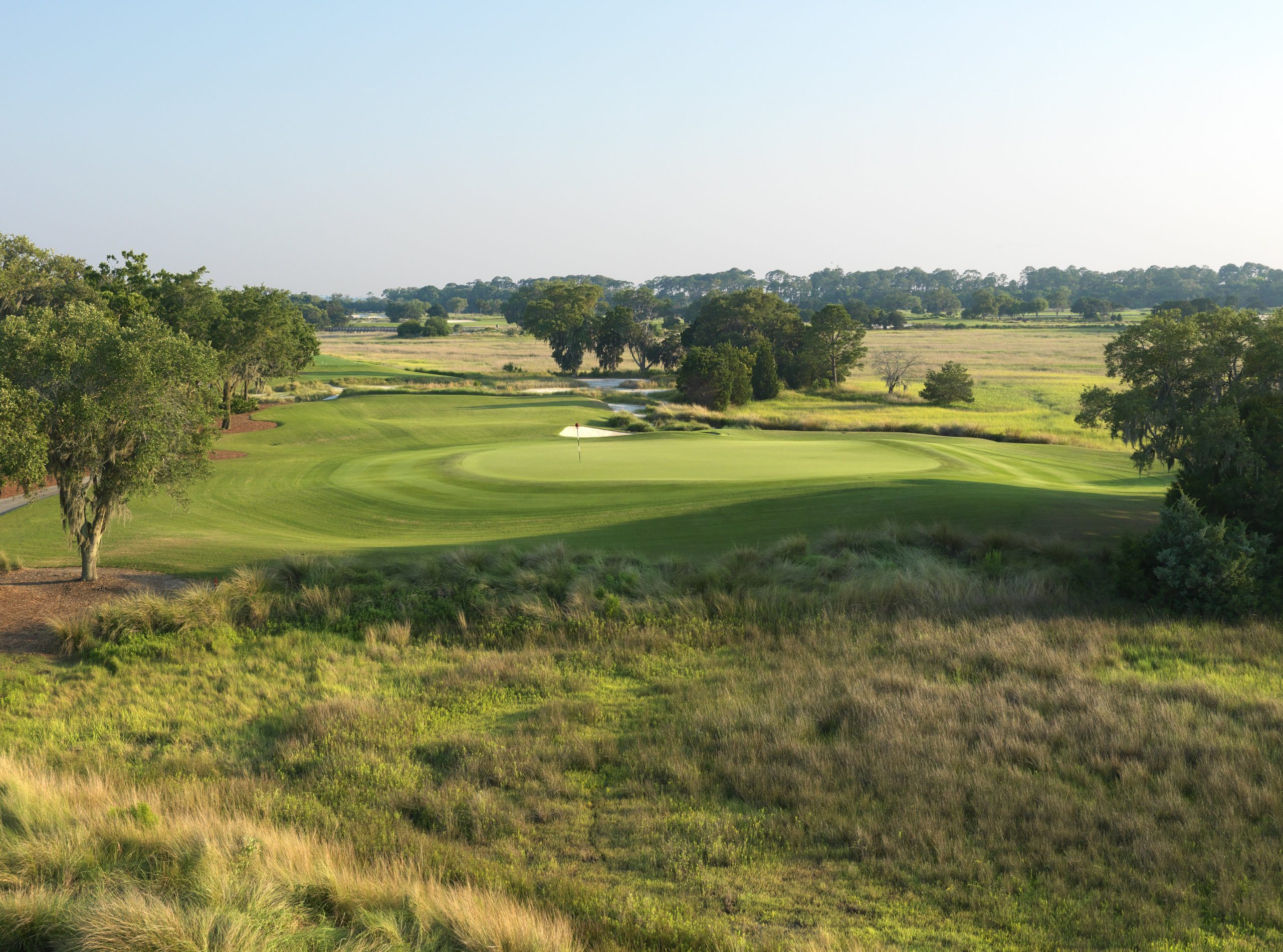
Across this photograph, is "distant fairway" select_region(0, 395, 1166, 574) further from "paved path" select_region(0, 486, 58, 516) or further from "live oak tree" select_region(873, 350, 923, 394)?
"live oak tree" select_region(873, 350, 923, 394)

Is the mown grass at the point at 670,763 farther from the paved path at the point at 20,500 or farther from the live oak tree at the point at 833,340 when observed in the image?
the live oak tree at the point at 833,340

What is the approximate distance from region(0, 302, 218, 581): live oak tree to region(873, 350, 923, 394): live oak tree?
179ft

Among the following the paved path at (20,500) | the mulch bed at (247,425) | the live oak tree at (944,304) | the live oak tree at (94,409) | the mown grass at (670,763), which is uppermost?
the live oak tree at (944,304)

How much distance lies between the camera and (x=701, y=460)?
27156mm

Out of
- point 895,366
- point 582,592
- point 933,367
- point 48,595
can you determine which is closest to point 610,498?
point 582,592

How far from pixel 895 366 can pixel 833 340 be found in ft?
44.3

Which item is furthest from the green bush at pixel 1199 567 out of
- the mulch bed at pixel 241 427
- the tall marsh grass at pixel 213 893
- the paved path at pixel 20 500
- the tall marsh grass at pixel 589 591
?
the mulch bed at pixel 241 427

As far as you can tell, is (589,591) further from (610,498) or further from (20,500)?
(20,500)

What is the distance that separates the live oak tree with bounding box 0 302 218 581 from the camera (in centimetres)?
1412

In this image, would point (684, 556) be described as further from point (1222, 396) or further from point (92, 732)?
point (1222, 396)

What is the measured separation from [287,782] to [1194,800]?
785 centimetres

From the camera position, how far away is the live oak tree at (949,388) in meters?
57.5

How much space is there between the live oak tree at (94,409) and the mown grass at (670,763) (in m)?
3.52

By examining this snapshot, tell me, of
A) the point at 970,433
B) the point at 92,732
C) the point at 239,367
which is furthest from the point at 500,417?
the point at 92,732
